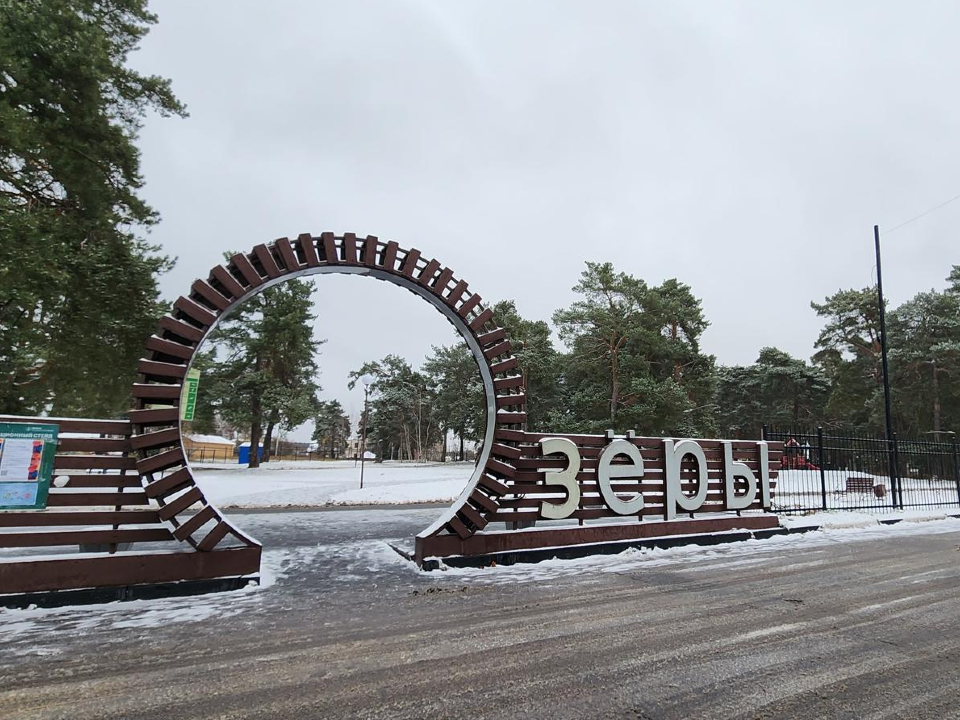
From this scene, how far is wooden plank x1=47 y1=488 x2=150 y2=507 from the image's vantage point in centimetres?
464

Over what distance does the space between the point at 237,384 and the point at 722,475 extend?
26.8 metres

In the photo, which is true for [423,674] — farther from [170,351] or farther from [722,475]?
[722,475]

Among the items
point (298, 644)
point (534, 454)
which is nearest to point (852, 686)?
point (298, 644)

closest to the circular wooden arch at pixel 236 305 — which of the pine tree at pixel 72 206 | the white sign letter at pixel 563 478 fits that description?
the white sign letter at pixel 563 478

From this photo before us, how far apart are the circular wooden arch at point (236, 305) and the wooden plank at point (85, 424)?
20 cm

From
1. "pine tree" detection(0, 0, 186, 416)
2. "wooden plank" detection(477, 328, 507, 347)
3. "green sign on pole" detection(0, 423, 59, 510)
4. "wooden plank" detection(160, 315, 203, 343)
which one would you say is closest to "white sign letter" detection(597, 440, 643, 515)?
"wooden plank" detection(477, 328, 507, 347)

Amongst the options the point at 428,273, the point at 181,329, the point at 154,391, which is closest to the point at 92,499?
the point at 154,391

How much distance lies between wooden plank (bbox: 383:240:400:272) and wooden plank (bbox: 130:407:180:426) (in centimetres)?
279

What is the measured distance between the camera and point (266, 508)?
12.8m

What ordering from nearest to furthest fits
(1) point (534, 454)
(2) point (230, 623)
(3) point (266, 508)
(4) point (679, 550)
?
(2) point (230, 623), (1) point (534, 454), (4) point (679, 550), (3) point (266, 508)

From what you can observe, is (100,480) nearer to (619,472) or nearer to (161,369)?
(161,369)

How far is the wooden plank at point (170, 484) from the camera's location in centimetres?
487

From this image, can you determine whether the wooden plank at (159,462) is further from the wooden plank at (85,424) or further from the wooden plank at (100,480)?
the wooden plank at (85,424)

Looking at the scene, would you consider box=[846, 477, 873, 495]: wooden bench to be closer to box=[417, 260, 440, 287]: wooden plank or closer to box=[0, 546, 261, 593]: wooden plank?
box=[417, 260, 440, 287]: wooden plank
